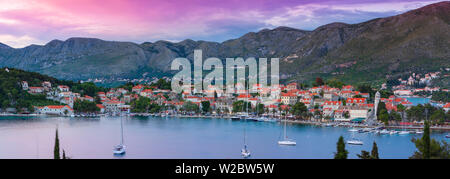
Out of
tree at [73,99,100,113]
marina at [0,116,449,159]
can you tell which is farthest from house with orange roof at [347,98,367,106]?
tree at [73,99,100,113]

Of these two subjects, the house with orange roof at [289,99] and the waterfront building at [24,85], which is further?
the waterfront building at [24,85]

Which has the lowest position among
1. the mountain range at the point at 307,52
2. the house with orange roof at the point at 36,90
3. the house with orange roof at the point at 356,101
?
the house with orange roof at the point at 356,101

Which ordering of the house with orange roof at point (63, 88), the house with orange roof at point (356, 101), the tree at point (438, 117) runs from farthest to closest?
the house with orange roof at point (63, 88) < the house with orange roof at point (356, 101) < the tree at point (438, 117)

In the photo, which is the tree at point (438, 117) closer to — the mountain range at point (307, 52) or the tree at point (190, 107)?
the tree at point (190, 107)

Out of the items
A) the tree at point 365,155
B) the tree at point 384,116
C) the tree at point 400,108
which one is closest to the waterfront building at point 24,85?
the tree at point 384,116

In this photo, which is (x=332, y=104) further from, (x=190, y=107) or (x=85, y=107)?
(x=85, y=107)

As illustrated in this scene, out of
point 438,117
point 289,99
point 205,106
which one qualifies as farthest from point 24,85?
point 438,117

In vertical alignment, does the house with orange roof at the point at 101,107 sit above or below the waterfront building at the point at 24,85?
below
